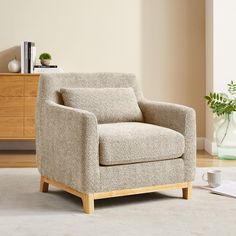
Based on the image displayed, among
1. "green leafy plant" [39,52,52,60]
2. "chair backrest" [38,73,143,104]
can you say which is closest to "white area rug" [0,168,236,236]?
"chair backrest" [38,73,143,104]

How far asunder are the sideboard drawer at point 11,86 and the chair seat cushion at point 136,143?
6.19ft

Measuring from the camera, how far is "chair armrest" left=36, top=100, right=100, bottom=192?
134 inches

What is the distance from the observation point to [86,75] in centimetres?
414

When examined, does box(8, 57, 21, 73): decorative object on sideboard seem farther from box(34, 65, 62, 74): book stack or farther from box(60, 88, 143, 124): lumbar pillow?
box(60, 88, 143, 124): lumbar pillow

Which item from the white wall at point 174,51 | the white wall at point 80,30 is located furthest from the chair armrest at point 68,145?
the white wall at point 174,51

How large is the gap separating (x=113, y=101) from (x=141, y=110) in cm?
26

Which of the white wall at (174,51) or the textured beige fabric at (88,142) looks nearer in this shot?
the textured beige fabric at (88,142)

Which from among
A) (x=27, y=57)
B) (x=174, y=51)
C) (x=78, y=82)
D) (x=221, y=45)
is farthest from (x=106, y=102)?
(x=174, y=51)

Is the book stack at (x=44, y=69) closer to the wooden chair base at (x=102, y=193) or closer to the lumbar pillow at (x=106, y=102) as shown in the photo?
the lumbar pillow at (x=106, y=102)

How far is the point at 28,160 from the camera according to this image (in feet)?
17.6

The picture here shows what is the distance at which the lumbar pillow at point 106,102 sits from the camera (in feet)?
12.9

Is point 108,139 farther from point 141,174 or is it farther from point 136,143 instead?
point 141,174

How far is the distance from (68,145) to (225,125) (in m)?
2.32

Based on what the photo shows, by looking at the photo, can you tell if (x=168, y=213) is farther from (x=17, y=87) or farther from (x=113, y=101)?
(x=17, y=87)
